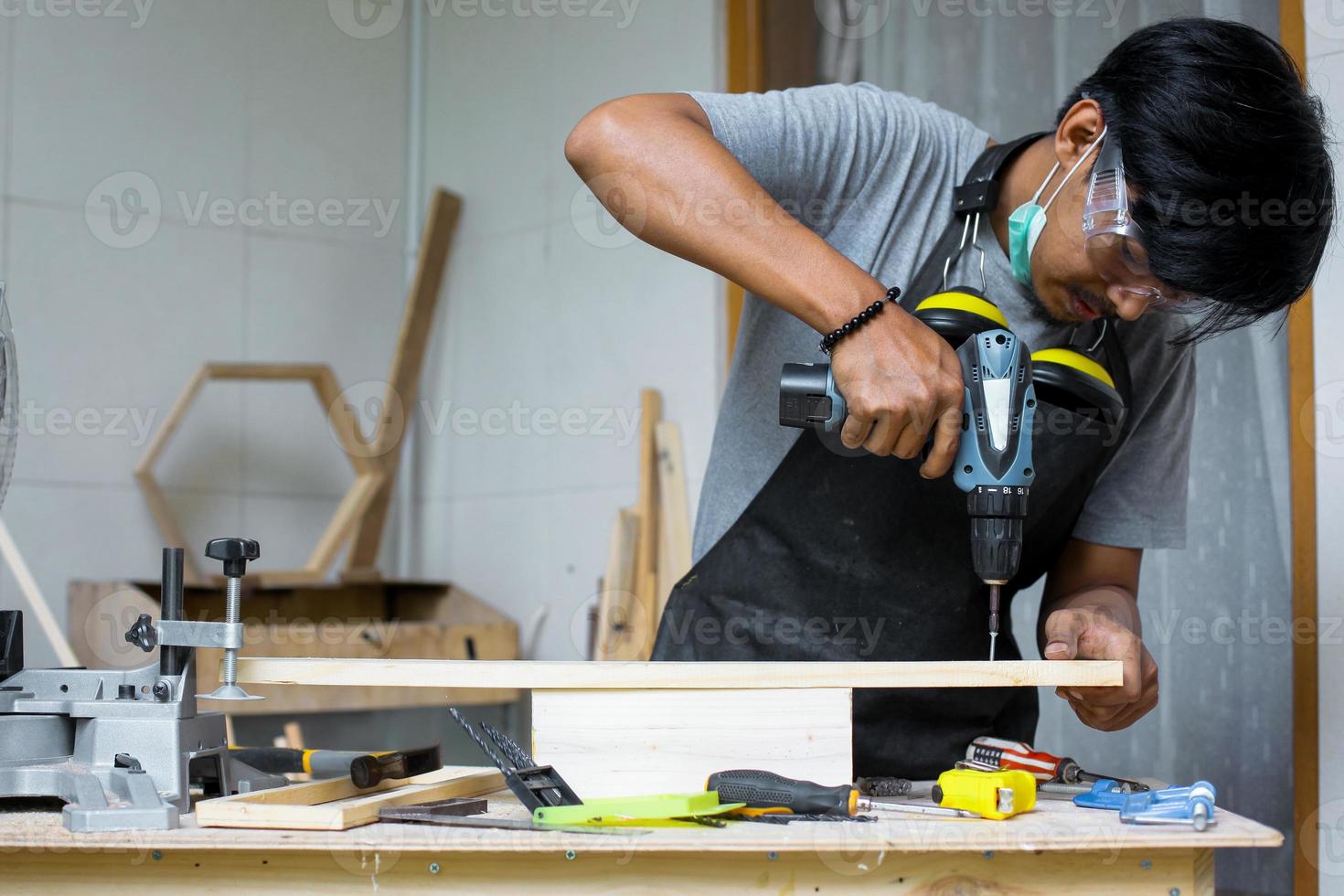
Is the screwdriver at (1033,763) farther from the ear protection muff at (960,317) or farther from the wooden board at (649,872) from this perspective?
the ear protection muff at (960,317)

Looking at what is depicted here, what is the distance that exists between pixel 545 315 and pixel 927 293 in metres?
2.00

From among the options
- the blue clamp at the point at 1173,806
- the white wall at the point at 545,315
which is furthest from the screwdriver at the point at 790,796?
the white wall at the point at 545,315

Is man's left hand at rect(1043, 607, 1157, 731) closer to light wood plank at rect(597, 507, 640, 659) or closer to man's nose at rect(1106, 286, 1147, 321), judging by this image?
man's nose at rect(1106, 286, 1147, 321)

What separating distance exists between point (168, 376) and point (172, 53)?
84 centimetres

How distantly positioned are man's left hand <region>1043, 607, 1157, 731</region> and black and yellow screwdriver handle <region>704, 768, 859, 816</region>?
A: 0.34 metres

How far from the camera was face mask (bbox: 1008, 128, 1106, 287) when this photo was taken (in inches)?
52.0

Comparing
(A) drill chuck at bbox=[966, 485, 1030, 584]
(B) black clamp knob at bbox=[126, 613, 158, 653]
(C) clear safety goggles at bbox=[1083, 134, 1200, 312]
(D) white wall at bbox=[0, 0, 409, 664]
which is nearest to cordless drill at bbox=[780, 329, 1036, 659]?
A: (A) drill chuck at bbox=[966, 485, 1030, 584]

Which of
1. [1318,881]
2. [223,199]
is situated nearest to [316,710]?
[223,199]

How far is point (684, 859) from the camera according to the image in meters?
0.90

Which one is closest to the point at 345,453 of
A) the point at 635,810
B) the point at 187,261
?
the point at 187,261

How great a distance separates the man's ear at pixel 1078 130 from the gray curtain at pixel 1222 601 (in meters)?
0.80

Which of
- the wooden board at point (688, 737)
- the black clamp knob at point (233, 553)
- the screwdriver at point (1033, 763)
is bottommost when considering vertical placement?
the screwdriver at point (1033, 763)

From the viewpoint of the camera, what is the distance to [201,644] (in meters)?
1.05

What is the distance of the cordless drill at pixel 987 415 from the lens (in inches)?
45.8
